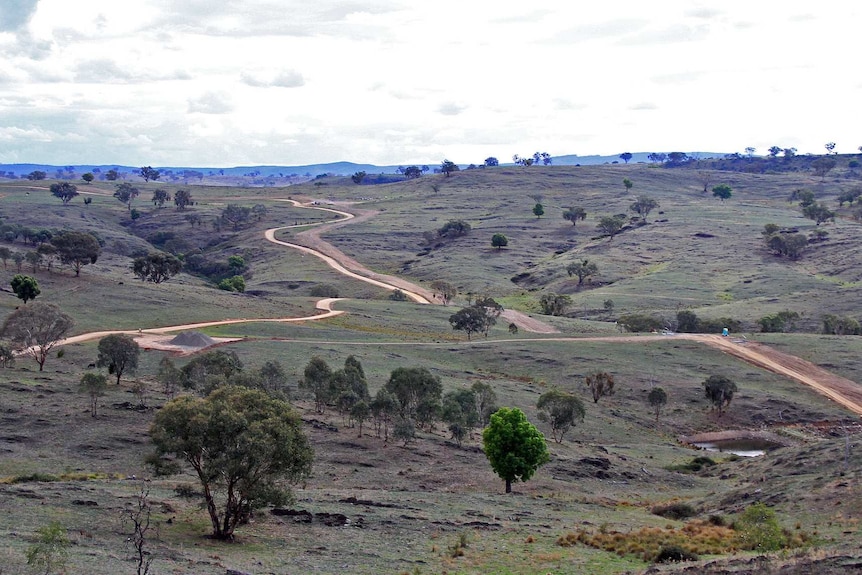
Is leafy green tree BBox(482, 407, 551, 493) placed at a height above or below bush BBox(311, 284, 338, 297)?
below

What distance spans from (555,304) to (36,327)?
86.6m

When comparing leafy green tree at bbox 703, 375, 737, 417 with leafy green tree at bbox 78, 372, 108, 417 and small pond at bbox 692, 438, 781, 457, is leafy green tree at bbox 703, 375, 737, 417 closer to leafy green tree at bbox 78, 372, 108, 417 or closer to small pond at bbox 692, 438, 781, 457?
small pond at bbox 692, 438, 781, 457

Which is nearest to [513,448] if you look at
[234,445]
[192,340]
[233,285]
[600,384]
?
[234,445]

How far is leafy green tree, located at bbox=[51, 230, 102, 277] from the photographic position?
373 ft

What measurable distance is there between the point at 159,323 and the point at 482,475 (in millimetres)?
56142

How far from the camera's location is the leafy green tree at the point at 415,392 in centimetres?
5988

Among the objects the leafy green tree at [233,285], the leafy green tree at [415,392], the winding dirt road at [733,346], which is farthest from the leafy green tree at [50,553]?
the leafy green tree at [233,285]

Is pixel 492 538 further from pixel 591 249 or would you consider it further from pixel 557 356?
pixel 591 249

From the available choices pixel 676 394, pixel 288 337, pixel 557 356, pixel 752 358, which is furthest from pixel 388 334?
pixel 752 358

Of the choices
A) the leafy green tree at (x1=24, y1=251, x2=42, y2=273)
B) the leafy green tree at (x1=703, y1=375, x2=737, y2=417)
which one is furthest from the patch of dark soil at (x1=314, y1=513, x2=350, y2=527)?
the leafy green tree at (x1=24, y1=251, x2=42, y2=273)

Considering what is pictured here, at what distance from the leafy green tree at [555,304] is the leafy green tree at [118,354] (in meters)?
83.1

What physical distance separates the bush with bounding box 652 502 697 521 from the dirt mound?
5139cm

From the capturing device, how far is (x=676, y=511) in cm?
4419

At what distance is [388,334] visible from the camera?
10025cm
